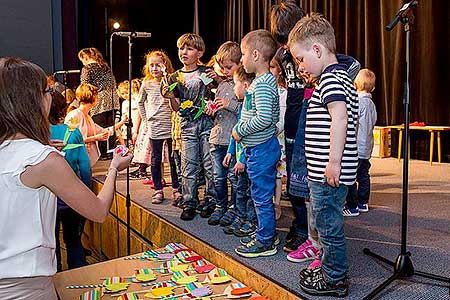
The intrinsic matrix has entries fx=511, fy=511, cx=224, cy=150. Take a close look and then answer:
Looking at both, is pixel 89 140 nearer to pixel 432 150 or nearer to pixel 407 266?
pixel 407 266

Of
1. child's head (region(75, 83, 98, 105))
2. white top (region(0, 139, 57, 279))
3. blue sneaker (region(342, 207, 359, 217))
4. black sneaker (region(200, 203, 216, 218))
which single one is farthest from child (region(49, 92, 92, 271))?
blue sneaker (region(342, 207, 359, 217))

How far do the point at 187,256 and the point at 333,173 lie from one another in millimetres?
1099

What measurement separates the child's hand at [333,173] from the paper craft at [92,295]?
1.12 metres

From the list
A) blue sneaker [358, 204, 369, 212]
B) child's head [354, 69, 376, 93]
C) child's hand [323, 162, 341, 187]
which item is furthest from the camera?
child's head [354, 69, 376, 93]

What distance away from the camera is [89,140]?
11.3 ft

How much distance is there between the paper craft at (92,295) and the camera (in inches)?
84.3

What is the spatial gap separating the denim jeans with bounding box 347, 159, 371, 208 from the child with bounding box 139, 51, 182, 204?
1.08 m

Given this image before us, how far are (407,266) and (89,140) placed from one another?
2.27 m

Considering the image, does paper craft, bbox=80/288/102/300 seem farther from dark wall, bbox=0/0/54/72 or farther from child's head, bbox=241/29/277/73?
dark wall, bbox=0/0/54/72

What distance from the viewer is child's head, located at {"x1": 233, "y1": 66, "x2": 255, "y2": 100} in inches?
97.7

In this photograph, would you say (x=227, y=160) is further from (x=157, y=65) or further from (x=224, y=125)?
(x=157, y=65)

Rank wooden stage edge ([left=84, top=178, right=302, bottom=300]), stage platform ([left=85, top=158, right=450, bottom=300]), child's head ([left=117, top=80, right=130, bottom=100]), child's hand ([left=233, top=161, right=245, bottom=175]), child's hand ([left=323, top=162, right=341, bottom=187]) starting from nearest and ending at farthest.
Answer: child's hand ([left=323, top=162, right=341, bottom=187]), stage platform ([left=85, top=158, right=450, bottom=300]), wooden stage edge ([left=84, top=178, right=302, bottom=300]), child's hand ([left=233, top=161, right=245, bottom=175]), child's head ([left=117, top=80, right=130, bottom=100])

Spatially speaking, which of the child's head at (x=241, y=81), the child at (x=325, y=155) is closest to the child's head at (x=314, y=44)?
the child at (x=325, y=155)

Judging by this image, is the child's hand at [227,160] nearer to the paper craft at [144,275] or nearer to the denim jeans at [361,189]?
the paper craft at [144,275]
